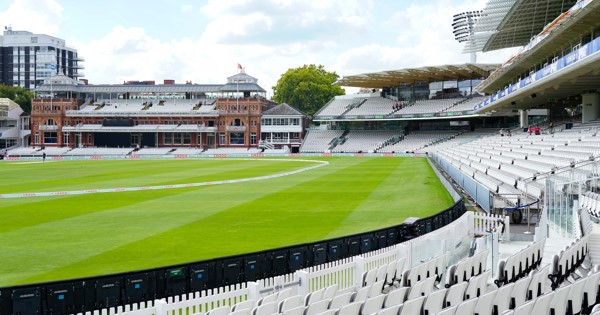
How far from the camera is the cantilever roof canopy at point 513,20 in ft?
141

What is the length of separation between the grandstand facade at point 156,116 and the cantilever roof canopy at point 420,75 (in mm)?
12490

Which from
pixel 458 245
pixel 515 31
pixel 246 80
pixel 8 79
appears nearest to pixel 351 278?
pixel 458 245

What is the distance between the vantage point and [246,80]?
94188 mm

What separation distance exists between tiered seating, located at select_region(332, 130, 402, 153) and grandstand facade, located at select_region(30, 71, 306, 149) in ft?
27.6

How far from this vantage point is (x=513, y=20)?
155 feet

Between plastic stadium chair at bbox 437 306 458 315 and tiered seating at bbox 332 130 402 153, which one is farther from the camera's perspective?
tiered seating at bbox 332 130 402 153

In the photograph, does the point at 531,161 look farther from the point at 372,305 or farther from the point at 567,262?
the point at 372,305

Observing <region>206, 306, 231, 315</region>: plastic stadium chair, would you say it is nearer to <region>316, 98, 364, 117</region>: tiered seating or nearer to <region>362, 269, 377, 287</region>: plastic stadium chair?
<region>362, 269, 377, 287</region>: plastic stadium chair

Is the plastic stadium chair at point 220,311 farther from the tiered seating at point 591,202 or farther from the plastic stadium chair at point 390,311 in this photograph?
the tiered seating at point 591,202

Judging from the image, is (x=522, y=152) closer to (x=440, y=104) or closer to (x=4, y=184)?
(x=4, y=184)

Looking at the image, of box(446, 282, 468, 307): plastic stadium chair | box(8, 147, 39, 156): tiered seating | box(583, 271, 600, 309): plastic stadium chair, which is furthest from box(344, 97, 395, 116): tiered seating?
Answer: box(583, 271, 600, 309): plastic stadium chair

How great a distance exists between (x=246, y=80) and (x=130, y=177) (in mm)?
55021

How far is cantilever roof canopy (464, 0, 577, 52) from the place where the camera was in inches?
1687

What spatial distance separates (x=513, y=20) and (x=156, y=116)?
198ft
